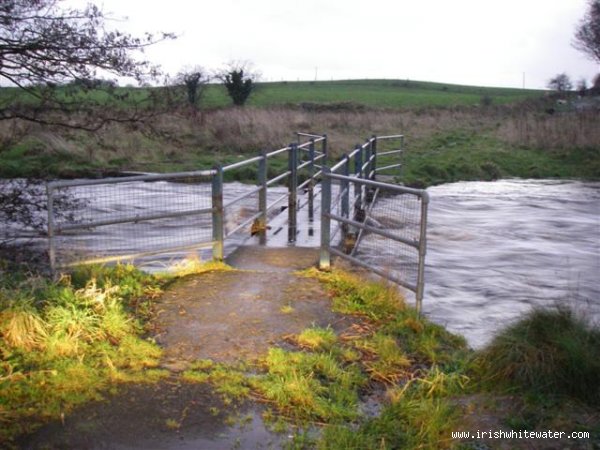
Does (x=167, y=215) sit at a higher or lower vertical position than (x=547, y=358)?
higher

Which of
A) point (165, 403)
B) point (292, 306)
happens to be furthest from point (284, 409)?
point (292, 306)

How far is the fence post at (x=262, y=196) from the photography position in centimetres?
961

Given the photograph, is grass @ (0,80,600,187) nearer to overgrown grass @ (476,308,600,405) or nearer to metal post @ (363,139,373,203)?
metal post @ (363,139,373,203)

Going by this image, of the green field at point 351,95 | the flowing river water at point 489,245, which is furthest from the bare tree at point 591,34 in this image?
the flowing river water at point 489,245

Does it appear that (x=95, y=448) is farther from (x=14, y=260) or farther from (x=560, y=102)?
(x=560, y=102)

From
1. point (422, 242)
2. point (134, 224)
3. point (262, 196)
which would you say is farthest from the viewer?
point (134, 224)

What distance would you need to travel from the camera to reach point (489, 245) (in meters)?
11.6

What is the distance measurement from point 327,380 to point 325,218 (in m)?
3.24

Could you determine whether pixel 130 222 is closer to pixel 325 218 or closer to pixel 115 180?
pixel 115 180

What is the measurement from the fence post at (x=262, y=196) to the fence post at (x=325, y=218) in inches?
75.5

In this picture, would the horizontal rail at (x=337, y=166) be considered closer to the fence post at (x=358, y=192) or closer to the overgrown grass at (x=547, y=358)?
the fence post at (x=358, y=192)

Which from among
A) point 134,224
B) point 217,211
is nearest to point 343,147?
point 134,224

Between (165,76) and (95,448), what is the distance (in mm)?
6015

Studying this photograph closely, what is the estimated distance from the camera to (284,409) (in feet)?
13.9
